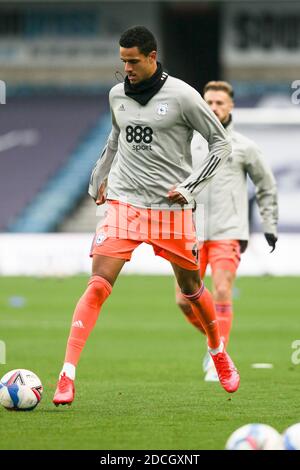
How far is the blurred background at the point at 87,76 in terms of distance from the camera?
3462 centimetres

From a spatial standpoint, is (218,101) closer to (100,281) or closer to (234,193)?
(234,193)

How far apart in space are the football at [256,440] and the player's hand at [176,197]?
8.07ft

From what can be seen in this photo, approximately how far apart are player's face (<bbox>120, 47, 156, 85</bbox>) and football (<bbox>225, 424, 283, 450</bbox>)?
2967 millimetres

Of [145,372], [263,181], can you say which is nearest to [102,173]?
[263,181]

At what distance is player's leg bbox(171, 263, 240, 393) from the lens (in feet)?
27.3

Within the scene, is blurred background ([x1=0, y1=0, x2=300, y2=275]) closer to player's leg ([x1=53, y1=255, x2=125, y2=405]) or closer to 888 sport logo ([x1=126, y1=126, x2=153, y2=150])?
888 sport logo ([x1=126, y1=126, x2=153, y2=150])

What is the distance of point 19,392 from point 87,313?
67cm

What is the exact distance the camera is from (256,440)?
5.62 meters

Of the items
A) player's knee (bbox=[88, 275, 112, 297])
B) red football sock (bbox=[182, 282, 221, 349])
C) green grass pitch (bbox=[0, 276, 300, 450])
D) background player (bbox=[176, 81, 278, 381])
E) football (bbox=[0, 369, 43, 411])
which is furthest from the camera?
background player (bbox=[176, 81, 278, 381])

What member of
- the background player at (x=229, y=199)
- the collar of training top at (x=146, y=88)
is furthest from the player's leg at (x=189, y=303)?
the collar of training top at (x=146, y=88)

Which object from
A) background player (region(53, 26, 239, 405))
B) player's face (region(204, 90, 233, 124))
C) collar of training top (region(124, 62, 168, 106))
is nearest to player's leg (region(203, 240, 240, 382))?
player's face (region(204, 90, 233, 124))
